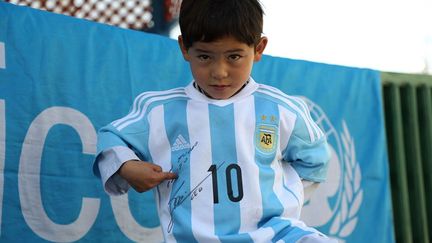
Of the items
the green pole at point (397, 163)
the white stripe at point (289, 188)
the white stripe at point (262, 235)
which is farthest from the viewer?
the green pole at point (397, 163)

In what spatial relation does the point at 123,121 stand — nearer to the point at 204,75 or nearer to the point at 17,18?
the point at 204,75

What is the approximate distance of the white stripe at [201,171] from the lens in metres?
1.72

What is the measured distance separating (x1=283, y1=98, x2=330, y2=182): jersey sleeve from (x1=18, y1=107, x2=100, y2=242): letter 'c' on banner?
2.97ft

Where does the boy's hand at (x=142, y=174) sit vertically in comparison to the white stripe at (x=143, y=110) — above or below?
below

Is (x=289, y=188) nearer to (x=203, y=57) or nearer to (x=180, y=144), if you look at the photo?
(x=180, y=144)

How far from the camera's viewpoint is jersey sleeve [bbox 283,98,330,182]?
73.7 inches

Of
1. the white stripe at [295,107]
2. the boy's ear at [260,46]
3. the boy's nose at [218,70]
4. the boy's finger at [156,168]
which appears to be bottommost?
the boy's finger at [156,168]

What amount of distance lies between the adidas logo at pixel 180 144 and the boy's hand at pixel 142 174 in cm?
9

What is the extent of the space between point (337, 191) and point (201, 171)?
1.65m

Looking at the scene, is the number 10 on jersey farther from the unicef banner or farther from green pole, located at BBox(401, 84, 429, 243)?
green pole, located at BBox(401, 84, 429, 243)

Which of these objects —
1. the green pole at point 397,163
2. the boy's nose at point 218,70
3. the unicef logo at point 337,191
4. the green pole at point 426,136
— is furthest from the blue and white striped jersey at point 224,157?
the green pole at point 426,136

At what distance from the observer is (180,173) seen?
179 centimetres

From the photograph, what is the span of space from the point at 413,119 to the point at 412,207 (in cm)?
46
